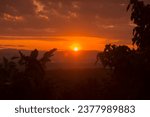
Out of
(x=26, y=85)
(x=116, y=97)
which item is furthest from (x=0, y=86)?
(x=116, y=97)

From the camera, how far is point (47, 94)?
14734 mm

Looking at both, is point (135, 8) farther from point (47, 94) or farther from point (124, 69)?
point (47, 94)

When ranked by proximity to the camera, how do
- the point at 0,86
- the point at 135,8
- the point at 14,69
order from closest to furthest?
the point at 0,86 < the point at 14,69 < the point at 135,8

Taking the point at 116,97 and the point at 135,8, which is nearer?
the point at 116,97

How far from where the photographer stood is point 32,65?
50.3 feet

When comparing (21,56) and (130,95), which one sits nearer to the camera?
(130,95)

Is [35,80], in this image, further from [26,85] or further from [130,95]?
[130,95]

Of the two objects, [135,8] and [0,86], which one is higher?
[135,8]

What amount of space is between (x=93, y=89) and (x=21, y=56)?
2.63m

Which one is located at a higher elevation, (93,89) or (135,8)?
(135,8)

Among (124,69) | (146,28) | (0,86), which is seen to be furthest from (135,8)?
(0,86)

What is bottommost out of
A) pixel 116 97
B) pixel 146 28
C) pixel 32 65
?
pixel 116 97

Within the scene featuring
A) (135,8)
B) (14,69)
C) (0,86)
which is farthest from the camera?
(135,8)

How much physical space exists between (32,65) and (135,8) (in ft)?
14.2
